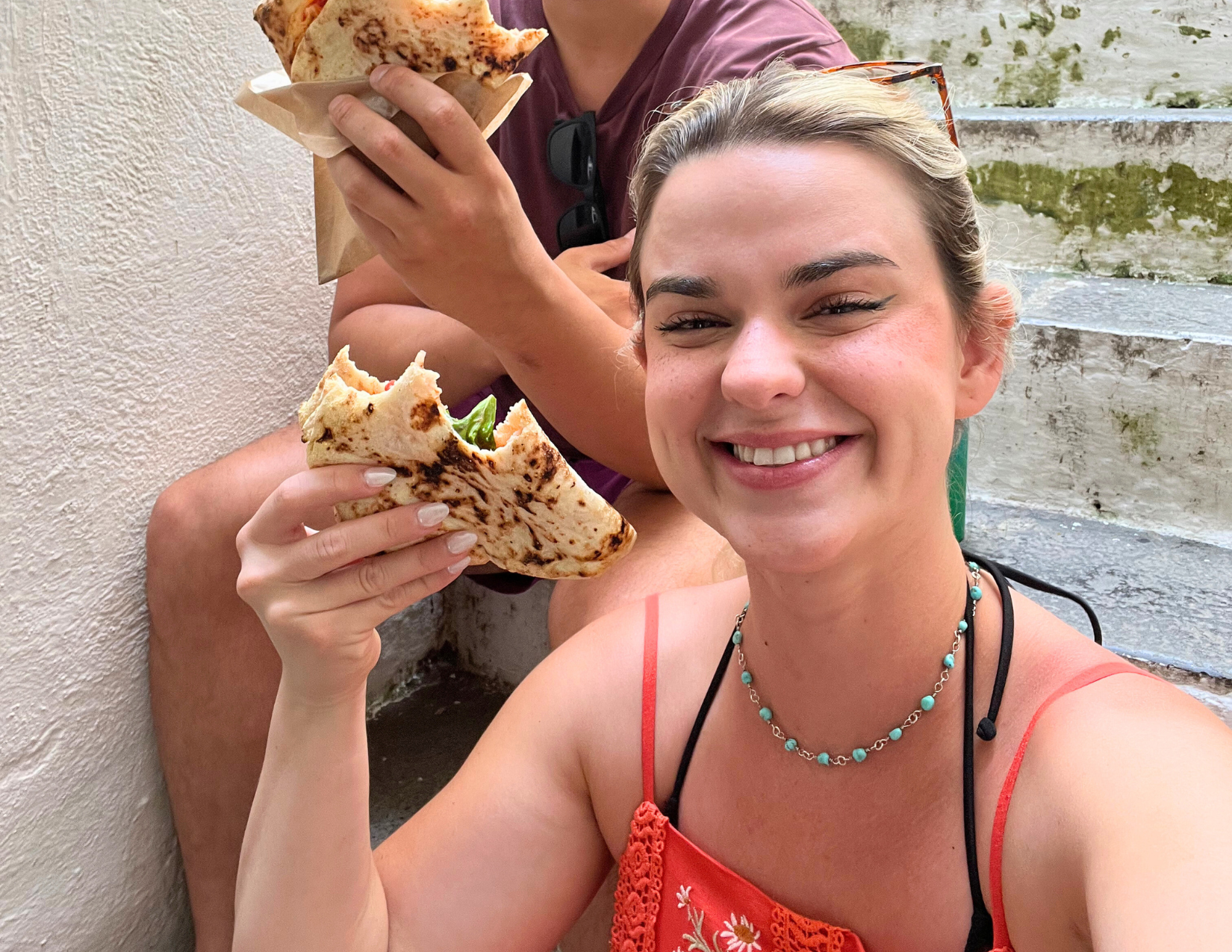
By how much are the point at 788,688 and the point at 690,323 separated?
0.52 m

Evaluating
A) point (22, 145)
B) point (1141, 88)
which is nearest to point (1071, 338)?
point (1141, 88)

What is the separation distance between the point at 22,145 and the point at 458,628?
1.73m

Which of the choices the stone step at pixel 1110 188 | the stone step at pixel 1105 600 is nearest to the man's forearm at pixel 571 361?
the stone step at pixel 1105 600

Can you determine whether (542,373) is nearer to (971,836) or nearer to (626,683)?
(626,683)

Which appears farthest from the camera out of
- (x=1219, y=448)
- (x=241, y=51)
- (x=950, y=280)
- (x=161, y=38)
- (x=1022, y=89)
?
(x=1022, y=89)

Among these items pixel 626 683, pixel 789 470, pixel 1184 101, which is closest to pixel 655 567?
pixel 626 683

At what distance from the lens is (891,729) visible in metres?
1.43

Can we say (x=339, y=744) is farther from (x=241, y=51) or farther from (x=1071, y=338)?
(x=1071, y=338)

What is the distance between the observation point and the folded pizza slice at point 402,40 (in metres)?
1.49

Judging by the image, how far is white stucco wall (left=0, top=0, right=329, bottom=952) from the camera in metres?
1.89

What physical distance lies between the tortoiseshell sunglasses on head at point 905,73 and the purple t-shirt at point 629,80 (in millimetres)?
416

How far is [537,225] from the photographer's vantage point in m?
2.37

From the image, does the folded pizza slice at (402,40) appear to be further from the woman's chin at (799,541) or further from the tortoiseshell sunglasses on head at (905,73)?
the woman's chin at (799,541)

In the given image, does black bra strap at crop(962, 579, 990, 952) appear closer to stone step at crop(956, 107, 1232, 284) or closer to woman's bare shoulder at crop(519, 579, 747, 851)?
woman's bare shoulder at crop(519, 579, 747, 851)
